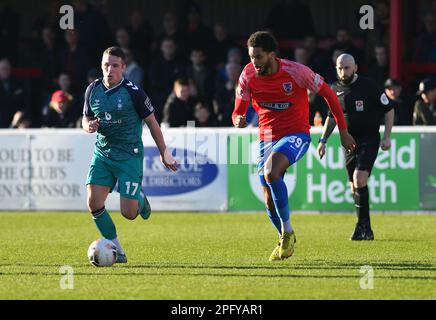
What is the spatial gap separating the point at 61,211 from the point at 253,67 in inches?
Result: 316

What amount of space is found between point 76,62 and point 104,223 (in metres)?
10.8

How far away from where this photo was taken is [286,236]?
11.3 m

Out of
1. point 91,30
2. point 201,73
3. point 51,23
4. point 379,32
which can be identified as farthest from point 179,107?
point 51,23

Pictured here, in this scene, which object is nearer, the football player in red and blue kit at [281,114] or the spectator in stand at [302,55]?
the football player in red and blue kit at [281,114]

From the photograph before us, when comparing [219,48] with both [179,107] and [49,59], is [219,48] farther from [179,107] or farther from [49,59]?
[49,59]

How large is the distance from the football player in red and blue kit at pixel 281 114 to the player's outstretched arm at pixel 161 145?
724mm

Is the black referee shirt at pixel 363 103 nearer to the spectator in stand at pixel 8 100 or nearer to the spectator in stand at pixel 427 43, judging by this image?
the spectator in stand at pixel 427 43

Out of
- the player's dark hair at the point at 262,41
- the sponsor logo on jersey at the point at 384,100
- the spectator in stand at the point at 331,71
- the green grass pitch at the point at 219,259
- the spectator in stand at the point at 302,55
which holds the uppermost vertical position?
the spectator in stand at the point at 302,55

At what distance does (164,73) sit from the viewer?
20.8 meters

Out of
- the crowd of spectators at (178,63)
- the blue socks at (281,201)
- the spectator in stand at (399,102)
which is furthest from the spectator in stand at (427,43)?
the blue socks at (281,201)

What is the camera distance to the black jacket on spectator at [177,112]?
19344mm

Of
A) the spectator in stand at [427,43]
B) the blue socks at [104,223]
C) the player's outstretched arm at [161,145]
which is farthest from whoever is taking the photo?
the spectator in stand at [427,43]
